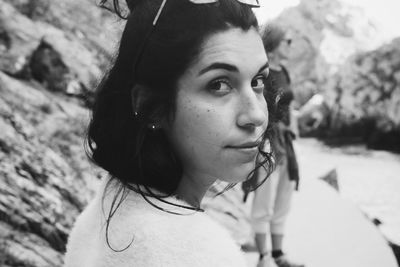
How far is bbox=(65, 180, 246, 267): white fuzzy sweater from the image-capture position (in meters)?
0.73

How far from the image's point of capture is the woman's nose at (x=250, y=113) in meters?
0.88

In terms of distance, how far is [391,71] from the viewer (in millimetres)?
16500

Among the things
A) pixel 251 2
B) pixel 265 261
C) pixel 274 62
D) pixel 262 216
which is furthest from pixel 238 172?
pixel 265 261

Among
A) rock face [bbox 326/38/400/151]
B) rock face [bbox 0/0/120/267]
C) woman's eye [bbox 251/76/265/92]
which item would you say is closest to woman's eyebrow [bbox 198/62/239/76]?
woman's eye [bbox 251/76/265/92]

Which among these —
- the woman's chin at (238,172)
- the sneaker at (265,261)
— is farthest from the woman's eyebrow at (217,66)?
the sneaker at (265,261)

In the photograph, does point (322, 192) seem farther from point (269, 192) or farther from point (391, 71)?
point (391, 71)

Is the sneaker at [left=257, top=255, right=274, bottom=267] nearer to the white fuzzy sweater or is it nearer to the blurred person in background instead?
the blurred person in background

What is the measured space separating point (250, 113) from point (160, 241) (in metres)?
0.35

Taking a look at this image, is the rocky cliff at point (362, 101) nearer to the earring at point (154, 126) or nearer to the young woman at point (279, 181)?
the young woman at point (279, 181)

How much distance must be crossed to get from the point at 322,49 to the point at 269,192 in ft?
81.3

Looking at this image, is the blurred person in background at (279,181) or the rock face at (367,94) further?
the rock face at (367,94)

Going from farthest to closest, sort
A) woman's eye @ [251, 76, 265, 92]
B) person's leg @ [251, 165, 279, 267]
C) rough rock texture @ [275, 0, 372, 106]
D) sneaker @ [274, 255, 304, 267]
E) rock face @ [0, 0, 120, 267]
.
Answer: rough rock texture @ [275, 0, 372, 106] < sneaker @ [274, 255, 304, 267] < person's leg @ [251, 165, 279, 267] < rock face @ [0, 0, 120, 267] < woman's eye @ [251, 76, 265, 92]

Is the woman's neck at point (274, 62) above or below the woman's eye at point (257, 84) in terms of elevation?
below

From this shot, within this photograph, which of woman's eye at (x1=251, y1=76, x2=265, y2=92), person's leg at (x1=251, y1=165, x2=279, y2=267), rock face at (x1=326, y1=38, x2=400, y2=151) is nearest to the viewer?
woman's eye at (x1=251, y1=76, x2=265, y2=92)
